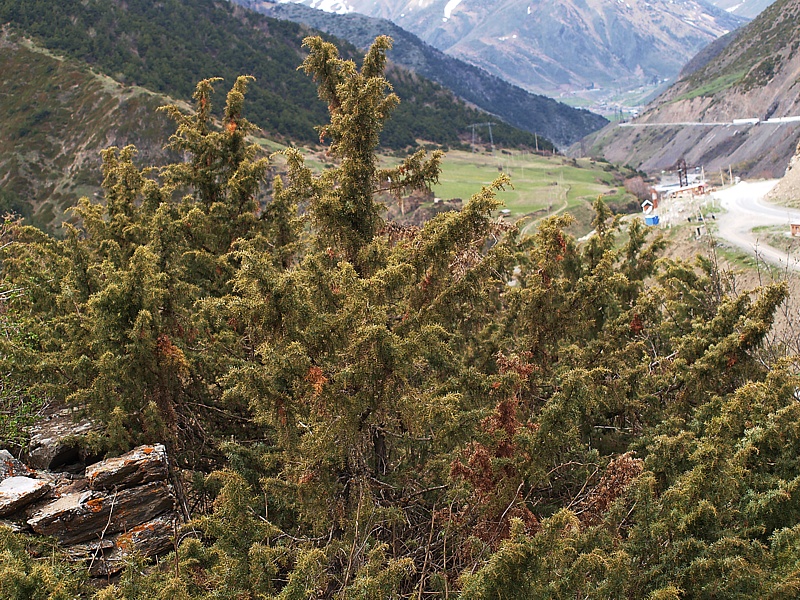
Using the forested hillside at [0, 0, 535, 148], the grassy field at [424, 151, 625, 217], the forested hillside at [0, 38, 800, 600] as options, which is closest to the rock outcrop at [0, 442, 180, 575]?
the forested hillside at [0, 38, 800, 600]

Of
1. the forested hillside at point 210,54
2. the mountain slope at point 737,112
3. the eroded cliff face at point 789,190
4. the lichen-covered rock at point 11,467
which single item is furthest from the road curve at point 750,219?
the forested hillside at point 210,54

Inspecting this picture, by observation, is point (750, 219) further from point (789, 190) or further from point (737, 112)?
point (737, 112)

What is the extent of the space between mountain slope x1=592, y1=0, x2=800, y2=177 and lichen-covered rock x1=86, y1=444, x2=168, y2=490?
281ft

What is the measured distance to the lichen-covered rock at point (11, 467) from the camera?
23.2 feet

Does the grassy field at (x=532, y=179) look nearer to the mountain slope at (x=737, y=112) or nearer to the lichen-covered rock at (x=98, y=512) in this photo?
the mountain slope at (x=737, y=112)

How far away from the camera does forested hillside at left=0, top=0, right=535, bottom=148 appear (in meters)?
74.7

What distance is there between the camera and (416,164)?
7.62 meters

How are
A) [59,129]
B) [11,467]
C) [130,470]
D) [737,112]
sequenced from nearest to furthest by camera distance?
[130,470], [11,467], [59,129], [737,112]

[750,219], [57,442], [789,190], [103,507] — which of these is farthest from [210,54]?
[103,507]

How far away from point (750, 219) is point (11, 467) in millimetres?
39649

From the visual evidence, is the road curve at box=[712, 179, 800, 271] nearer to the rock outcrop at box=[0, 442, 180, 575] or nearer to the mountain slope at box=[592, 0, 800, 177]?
the rock outcrop at box=[0, 442, 180, 575]

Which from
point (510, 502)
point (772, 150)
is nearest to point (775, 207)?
point (510, 502)

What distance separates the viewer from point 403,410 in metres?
5.93

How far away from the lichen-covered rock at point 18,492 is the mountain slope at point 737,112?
8642cm
